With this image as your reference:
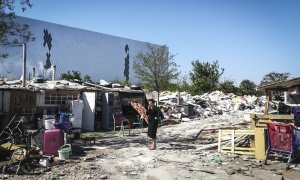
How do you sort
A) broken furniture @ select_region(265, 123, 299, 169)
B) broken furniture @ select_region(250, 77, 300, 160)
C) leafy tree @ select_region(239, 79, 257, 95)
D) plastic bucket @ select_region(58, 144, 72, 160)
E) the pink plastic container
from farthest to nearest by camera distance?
leafy tree @ select_region(239, 79, 257, 95)
the pink plastic container
broken furniture @ select_region(250, 77, 300, 160)
plastic bucket @ select_region(58, 144, 72, 160)
broken furniture @ select_region(265, 123, 299, 169)

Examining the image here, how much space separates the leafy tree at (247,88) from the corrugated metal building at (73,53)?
69.6 ft

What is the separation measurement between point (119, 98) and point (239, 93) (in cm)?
2871

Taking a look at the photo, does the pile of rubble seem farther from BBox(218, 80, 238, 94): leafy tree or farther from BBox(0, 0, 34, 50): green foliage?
BBox(0, 0, 34, 50): green foliage

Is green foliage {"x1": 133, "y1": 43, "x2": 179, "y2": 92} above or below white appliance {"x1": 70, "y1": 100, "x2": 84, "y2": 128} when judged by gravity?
above

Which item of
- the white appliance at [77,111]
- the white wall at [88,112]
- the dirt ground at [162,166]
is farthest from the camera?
the white wall at [88,112]

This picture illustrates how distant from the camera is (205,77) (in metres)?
45.5

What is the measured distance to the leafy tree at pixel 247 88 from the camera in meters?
49.2

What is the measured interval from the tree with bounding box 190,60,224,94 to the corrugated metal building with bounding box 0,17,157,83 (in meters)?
18.7

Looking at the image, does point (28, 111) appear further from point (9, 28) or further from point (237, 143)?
point (237, 143)

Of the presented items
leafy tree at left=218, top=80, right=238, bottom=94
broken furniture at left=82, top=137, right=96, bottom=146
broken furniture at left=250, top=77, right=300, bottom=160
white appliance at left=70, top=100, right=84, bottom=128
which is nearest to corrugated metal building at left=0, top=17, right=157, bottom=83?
leafy tree at left=218, top=80, right=238, bottom=94

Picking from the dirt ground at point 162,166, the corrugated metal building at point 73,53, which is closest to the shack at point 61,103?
the dirt ground at point 162,166

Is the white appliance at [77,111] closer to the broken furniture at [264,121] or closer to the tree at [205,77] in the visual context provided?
the broken furniture at [264,121]

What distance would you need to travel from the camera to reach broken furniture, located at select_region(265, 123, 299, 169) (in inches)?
363

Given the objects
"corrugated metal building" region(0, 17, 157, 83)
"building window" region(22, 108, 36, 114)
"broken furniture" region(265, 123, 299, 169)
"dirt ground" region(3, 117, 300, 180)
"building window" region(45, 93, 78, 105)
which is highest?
"corrugated metal building" region(0, 17, 157, 83)
